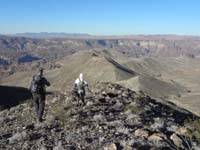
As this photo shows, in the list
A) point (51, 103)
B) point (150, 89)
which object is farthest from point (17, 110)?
point (150, 89)

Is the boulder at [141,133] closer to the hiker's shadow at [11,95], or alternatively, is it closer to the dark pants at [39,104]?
the dark pants at [39,104]

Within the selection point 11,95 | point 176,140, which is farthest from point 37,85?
point 11,95

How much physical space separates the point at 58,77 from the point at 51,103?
139 m

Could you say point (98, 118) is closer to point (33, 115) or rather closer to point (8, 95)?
point (33, 115)

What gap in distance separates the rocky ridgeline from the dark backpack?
1096 millimetres

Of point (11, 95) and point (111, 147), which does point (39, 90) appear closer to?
point (111, 147)

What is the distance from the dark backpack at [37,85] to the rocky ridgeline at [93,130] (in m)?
1.10

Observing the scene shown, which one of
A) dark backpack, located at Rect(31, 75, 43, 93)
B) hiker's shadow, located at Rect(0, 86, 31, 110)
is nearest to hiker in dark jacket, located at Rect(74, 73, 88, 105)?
dark backpack, located at Rect(31, 75, 43, 93)

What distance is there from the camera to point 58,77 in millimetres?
158000

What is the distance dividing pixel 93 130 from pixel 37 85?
3.24 metres

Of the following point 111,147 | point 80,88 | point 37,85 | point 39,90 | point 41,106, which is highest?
point 37,85

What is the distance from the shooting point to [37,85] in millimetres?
14930

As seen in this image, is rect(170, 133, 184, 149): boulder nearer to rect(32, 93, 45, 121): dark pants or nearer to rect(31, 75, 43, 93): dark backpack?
rect(32, 93, 45, 121): dark pants

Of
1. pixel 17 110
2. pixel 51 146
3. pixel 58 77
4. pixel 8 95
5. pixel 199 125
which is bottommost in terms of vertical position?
pixel 58 77
